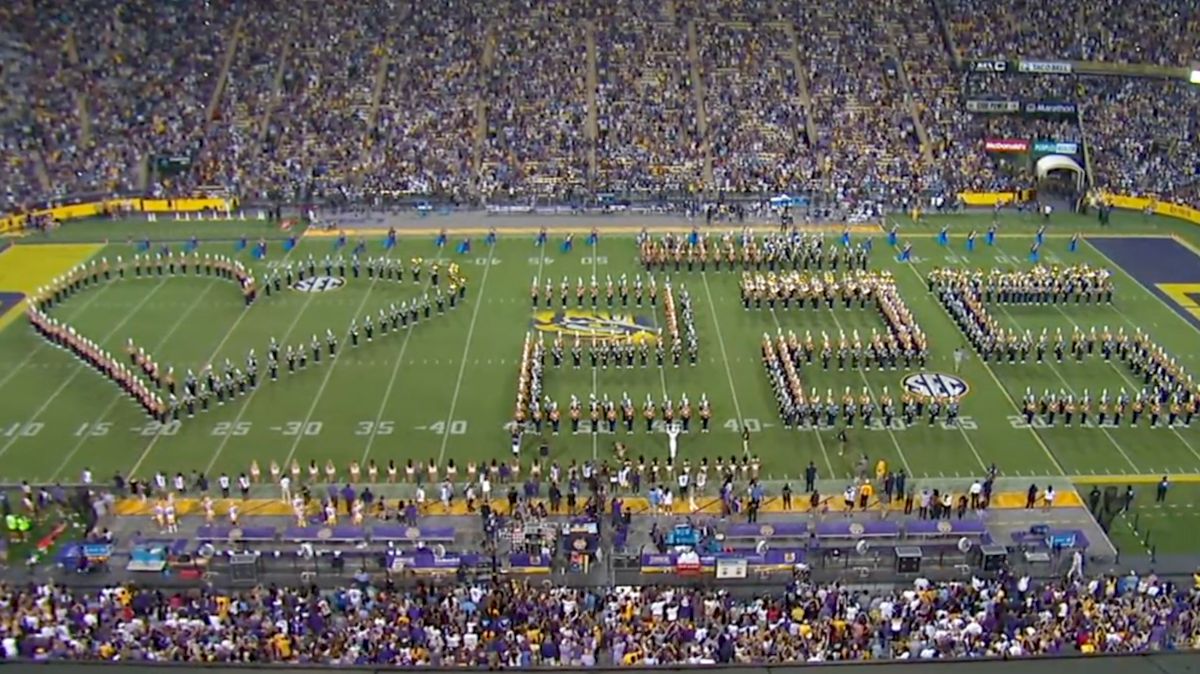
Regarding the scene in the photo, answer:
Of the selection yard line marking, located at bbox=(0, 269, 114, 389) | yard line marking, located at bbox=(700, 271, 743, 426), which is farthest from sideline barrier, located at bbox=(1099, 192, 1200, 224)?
yard line marking, located at bbox=(0, 269, 114, 389)

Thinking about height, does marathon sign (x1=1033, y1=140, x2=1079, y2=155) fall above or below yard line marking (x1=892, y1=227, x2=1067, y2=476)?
above

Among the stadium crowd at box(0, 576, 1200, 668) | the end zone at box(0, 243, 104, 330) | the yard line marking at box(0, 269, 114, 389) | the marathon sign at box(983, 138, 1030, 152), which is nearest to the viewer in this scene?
the stadium crowd at box(0, 576, 1200, 668)

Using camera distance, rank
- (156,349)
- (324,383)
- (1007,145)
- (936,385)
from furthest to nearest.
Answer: (1007,145)
(156,349)
(324,383)
(936,385)

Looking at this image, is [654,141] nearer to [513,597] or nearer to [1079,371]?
[1079,371]

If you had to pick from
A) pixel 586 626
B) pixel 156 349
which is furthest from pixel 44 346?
pixel 586 626

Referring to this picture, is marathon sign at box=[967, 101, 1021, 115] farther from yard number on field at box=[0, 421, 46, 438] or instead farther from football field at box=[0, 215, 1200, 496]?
yard number on field at box=[0, 421, 46, 438]

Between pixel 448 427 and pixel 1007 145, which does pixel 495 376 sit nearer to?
pixel 448 427

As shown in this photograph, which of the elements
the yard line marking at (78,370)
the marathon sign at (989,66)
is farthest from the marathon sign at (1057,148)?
the yard line marking at (78,370)
